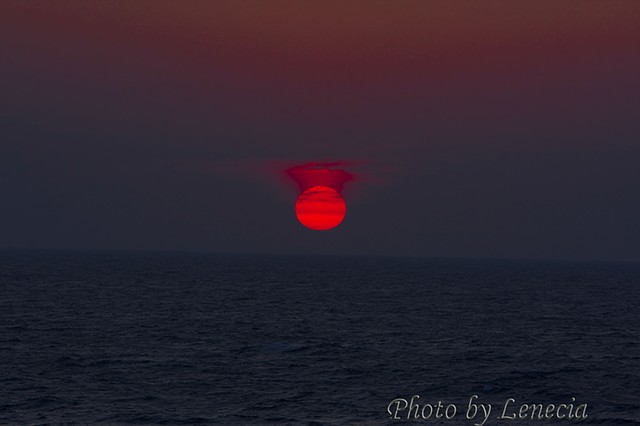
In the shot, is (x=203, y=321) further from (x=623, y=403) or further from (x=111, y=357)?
(x=623, y=403)

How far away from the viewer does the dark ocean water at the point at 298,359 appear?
5238cm

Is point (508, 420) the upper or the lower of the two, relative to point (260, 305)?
lower

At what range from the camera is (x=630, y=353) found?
7756 cm

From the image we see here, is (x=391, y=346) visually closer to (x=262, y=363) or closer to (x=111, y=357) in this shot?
(x=262, y=363)

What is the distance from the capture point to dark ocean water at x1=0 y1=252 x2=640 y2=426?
172ft

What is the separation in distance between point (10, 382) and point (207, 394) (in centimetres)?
1575

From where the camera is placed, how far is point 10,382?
194ft

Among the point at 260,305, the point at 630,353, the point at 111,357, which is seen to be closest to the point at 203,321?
the point at 260,305

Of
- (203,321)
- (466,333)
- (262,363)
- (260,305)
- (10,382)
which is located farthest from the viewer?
(260,305)

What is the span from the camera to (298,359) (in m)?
71.1

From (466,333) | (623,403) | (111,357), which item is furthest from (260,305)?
(623,403)

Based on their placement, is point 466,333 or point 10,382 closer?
point 10,382

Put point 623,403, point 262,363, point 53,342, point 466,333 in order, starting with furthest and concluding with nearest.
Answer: point 466,333 → point 53,342 → point 262,363 → point 623,403

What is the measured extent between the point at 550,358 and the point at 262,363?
28013mm
